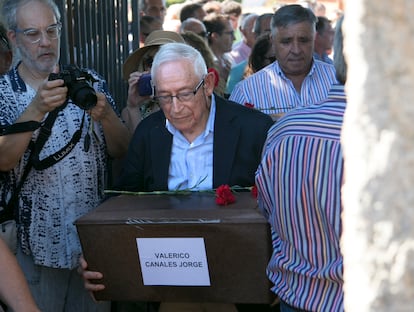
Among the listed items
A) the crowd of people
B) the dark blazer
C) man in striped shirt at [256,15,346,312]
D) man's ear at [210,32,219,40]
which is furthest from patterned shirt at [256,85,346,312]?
man's ear at [210,32,219,40]

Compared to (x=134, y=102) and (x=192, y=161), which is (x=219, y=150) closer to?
(x=192, y=161)

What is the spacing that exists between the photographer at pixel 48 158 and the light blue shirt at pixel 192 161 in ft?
1.43

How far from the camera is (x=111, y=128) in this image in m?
3.70

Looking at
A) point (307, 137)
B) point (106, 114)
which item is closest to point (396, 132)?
point (307, 137)

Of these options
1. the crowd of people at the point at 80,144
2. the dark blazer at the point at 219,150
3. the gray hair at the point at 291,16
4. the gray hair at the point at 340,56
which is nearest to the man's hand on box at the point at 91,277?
the crowd of people at the point at 80,144

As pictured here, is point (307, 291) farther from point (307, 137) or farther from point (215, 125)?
point (215, 125)

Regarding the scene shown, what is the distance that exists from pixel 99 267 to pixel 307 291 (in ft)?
3.15

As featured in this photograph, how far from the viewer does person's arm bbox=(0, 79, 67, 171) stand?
3309 mm

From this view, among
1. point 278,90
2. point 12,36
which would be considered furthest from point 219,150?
point 278,90

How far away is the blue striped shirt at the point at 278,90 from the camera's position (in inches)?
185

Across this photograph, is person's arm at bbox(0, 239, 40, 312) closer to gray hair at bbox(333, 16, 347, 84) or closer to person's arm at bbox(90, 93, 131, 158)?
person's arm at bbox(90, 93, 131, 158)

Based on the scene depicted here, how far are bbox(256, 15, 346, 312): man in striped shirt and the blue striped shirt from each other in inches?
84.3

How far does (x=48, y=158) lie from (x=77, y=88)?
0.39 metres

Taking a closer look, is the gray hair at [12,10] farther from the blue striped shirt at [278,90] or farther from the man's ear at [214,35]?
the man's ear at [214,35]
